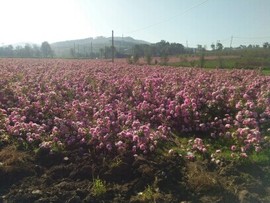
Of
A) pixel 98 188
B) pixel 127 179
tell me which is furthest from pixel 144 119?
pixel 98 188

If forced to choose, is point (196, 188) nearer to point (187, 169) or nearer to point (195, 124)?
point (187, 169)

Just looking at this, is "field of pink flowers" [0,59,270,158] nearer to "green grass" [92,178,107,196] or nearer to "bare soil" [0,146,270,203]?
"bare soil" [0,146,270,203]

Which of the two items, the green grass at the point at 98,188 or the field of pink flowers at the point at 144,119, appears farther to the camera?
the field of pink flowers at the point at 144,119

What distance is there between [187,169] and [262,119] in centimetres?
262

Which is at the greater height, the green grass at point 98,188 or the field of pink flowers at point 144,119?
the field of pink flowers at point 144,119

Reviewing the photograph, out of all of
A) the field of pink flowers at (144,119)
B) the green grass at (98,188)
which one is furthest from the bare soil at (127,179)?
the field of pink flowers at (144,119)

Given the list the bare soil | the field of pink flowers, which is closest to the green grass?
the bare soil

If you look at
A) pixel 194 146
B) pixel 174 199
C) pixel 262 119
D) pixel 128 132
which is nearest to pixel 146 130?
pixel 128 132

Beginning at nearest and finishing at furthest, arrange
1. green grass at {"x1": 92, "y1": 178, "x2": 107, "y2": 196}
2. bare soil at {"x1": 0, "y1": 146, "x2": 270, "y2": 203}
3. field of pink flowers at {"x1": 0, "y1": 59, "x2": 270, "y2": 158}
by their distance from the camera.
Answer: bare soil at {"x1": 0, "y1": 146, "x2": 270, "y2": 203} → green grass at {"x1": 92, "y1": 178, "x2": 107, "y2": 196} → field of pink flowers at {"x1": 0, "y1": 59, "x2": 270, "y2": 158}

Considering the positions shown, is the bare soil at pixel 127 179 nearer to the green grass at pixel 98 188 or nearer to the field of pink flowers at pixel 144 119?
the green grass at pixel 98 188

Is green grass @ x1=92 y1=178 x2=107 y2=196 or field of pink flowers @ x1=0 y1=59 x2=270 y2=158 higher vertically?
field of pink flowers @ x1=0 y1=59 x2=270 y2=158

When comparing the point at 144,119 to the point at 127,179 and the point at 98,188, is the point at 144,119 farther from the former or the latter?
the point at 98,188

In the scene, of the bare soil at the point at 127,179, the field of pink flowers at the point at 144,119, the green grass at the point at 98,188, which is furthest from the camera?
the field of pink flowers at the point at 144,119

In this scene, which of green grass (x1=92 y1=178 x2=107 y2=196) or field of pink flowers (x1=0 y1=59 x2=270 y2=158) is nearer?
green grass (x1=92 y1=178 x2=107 y2=196)
